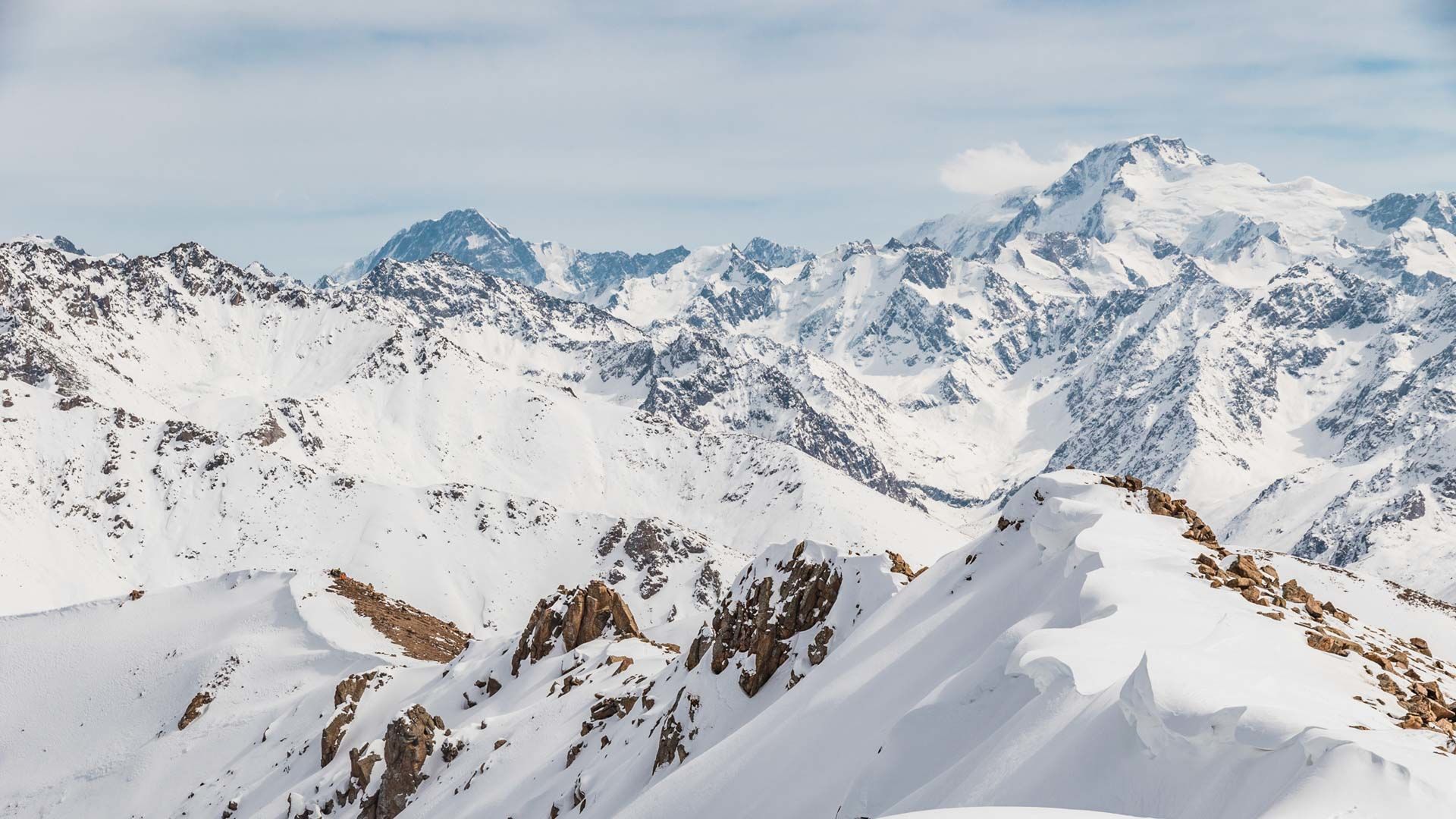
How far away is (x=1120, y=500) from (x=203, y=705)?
6760 cm

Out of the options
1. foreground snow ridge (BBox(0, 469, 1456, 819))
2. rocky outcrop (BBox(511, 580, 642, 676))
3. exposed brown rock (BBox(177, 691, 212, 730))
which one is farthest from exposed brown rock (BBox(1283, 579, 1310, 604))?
exposed brown rock (BBox(177, 691, 212, 730))

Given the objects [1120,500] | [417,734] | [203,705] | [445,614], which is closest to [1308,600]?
[1120,500]

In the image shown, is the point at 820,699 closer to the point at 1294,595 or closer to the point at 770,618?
the point at 770,618

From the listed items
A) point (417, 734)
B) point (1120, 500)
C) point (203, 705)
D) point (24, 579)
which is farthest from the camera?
point (24, 579)

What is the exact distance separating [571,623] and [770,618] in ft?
76.2

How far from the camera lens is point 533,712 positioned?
176 feet

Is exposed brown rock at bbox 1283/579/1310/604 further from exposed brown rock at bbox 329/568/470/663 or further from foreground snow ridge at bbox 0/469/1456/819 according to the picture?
exposed brown rock at bbox 329/568/470/663

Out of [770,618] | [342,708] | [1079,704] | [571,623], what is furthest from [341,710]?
[1079,704]

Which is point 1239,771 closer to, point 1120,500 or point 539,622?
point 1120,500

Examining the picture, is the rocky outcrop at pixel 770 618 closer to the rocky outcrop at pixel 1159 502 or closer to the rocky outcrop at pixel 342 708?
the rocky outcrop at pixel 1159 502

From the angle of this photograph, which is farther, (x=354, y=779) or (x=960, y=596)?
(x=354, y=779)

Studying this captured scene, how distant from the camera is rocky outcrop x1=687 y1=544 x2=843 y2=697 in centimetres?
4122

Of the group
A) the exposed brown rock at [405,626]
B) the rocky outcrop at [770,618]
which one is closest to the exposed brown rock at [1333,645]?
the rocky outcrop at [770,618]

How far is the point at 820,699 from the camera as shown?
31.9 metres
